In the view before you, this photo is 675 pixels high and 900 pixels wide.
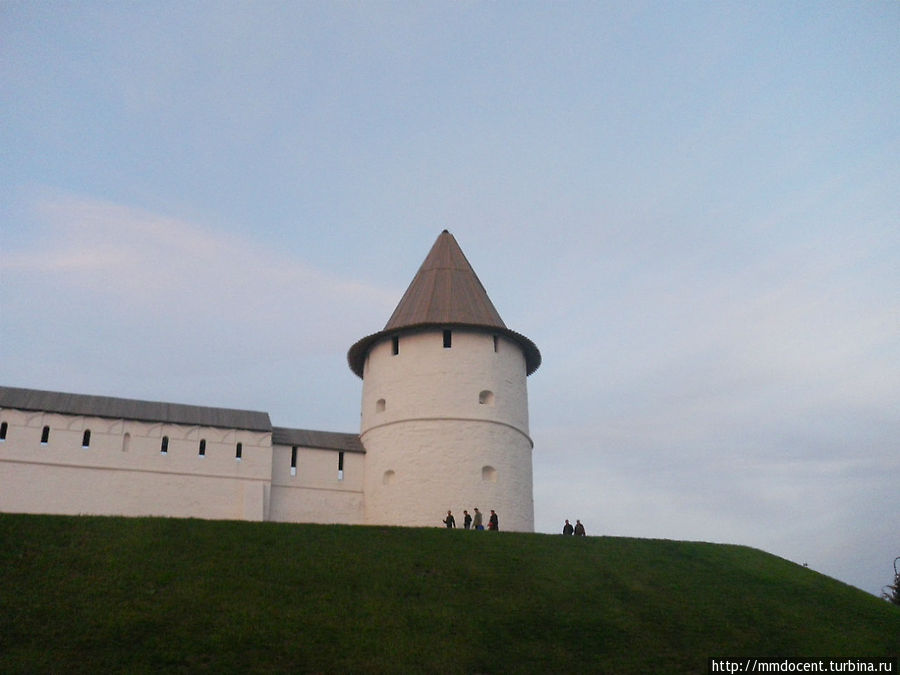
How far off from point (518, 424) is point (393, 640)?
1421 cm

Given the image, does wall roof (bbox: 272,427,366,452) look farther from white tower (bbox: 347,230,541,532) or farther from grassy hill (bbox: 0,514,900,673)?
grassy hill (bbox: 0,514,900,673)

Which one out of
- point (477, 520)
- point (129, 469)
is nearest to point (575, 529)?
point (477, 520)

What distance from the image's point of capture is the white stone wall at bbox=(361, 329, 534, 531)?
2692cm

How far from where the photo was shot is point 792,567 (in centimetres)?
2261

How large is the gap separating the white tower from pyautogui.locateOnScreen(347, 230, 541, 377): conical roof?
45mm

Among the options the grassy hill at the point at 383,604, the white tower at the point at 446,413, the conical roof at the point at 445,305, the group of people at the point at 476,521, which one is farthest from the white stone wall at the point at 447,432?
the grassy hill at the point at 383,604

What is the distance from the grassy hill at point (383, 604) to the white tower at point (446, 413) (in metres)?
5.69

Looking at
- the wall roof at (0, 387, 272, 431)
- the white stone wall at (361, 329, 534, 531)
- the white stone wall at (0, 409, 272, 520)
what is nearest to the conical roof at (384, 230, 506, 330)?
the white stone wall at (361, 329, 534, 531)

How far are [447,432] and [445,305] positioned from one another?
417 cm

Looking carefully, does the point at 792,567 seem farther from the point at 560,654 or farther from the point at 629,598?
the point at 560,654

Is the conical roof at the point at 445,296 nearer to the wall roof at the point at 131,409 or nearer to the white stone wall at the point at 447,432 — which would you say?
the white stone wall at the point at 447,432

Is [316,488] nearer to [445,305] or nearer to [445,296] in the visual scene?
[445,305]

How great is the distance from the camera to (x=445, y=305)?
29.2m

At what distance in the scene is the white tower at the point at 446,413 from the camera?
1062 inches
